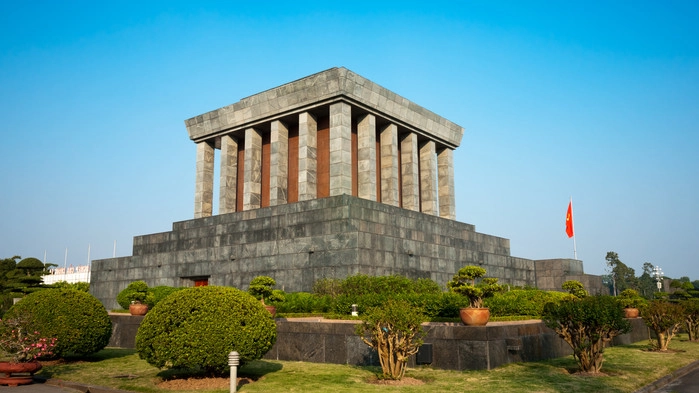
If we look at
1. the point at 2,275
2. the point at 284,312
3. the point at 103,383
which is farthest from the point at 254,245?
the point at 2,275

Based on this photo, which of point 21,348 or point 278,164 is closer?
point 21,348

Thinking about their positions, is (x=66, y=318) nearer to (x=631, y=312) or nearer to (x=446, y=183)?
(x=631, y=312)

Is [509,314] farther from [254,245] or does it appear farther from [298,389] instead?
[254,245]

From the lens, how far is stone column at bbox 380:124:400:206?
33.1 m

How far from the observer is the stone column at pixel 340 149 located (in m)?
29.2

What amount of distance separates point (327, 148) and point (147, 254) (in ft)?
41.5

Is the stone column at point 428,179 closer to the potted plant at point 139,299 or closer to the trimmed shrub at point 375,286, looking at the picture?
the trimmed shrub at point 375,286

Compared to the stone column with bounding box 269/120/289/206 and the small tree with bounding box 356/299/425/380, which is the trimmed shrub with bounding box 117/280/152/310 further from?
the small tree with bounding box 356/299/425/380

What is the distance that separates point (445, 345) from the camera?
1329 centimetres

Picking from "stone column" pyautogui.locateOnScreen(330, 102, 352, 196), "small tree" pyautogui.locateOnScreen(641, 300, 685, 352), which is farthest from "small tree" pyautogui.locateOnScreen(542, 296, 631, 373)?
"stone column" pyautogui.locateOnScreen(330, 102, 352, 196)

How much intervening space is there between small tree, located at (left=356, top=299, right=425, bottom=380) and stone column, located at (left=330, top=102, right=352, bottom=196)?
17311 mm

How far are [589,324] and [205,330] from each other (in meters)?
8.65

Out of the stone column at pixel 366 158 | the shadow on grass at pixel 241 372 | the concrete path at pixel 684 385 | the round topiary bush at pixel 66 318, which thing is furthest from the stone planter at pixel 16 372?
the stone column at pixel 366 158

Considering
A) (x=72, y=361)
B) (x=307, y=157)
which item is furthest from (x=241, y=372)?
(x=307, y=157)
